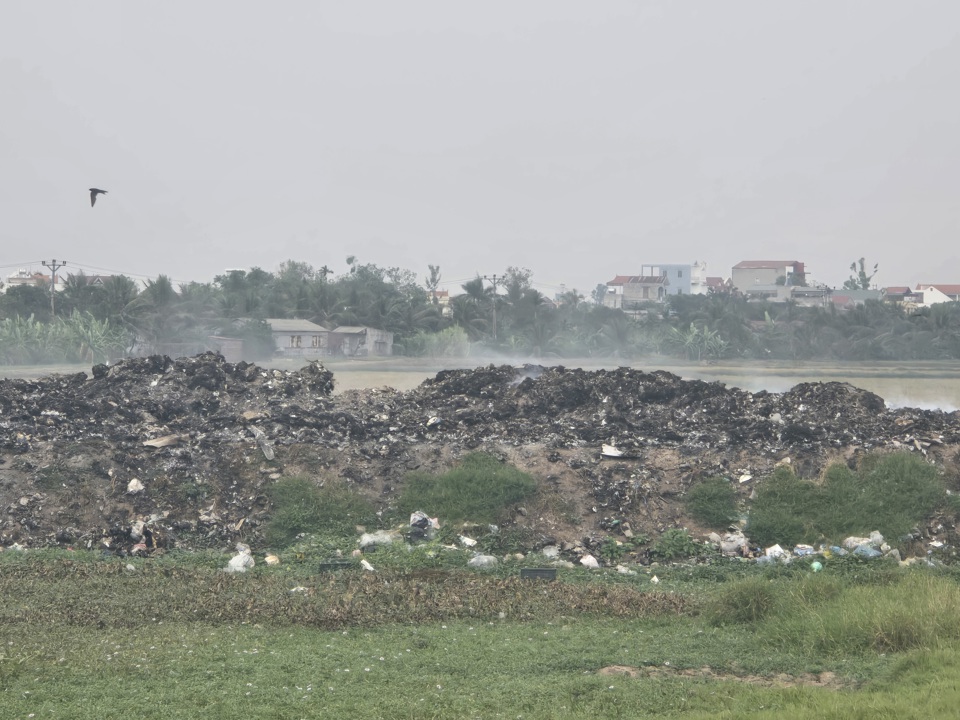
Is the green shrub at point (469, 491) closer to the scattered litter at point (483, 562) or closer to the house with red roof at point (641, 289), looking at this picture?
Result: the scattered litter at point (483, 562)

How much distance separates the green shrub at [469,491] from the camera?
54.7 ft

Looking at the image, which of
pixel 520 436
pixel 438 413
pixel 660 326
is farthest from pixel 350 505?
pixel 660 326

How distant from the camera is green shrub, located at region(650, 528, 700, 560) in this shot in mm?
14992

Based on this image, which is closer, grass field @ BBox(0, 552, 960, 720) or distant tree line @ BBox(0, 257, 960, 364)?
grass field @ BBox(0, 552, 960, 720)

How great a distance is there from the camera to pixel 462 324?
66188 mm

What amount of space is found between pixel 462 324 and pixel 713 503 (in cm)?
4975

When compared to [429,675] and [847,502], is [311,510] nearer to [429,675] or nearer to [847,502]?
[429,675]

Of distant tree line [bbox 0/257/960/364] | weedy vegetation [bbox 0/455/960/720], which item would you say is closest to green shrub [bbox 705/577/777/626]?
weedy vegetation [bbox 0/455/960/720]

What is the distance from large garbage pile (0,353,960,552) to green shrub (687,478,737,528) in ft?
1.05

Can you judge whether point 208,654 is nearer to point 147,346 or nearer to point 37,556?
point 37,556

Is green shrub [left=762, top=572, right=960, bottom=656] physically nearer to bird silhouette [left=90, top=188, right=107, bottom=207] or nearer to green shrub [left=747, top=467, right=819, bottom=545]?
green shrub [left=747, top=467, right=819, bottom=545]

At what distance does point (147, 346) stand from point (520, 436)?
4004 centimetres

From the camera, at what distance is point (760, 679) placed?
888 centimetres

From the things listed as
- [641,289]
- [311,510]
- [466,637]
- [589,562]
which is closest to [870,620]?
[466,637]
